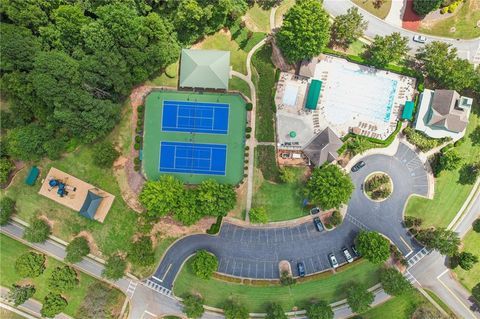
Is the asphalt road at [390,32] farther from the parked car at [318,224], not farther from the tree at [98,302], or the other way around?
the tree at [98,302]

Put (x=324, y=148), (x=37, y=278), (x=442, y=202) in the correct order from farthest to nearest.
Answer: (x=37, y=278)
(x=442, y=202)
(x=324, y=148)

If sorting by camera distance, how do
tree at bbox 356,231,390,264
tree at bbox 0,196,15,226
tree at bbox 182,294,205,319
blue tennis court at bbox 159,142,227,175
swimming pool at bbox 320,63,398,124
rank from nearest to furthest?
tree at bbox 356,231,390,264 → tree at bbox 182,294,205,319 → tree at bbox 0,196,15,226 → swimming pool at bbox 320,63,398,124 → blue tennis court at bbox 159,142,227,175

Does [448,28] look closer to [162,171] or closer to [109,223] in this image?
[162,171]

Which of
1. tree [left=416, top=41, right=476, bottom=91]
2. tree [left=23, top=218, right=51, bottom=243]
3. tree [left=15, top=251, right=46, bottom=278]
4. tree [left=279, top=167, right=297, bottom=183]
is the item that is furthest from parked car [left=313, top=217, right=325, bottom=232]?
tree [left=15, top=251, right=46, bottom=278]

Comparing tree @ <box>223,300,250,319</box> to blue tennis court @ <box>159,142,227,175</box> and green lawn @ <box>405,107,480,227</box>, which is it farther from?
green lawn @ <box>405,107,480,227</box>

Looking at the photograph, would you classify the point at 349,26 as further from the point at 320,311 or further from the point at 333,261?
the point at 320,311

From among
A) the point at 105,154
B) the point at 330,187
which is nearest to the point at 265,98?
the point at 330,187

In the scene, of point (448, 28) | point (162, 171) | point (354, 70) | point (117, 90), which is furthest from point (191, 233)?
point (448, 28)
